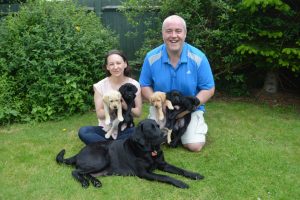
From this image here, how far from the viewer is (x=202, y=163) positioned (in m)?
5.07

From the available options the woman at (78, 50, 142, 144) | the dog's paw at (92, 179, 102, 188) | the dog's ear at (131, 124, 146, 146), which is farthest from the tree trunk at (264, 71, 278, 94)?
the dog's paw at (92, 179, 102, 188)

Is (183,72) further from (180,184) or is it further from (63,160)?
(63,160)

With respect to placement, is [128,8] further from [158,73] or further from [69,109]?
[158,73]

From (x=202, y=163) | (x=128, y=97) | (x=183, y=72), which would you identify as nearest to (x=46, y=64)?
(x=128, y=97)

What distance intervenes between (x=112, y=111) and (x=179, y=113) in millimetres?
936

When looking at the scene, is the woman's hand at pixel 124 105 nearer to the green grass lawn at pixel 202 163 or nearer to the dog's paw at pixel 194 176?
the green grass lawn at pixel 202 163

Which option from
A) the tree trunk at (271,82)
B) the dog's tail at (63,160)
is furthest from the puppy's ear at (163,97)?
the tree trunk at (271,82)

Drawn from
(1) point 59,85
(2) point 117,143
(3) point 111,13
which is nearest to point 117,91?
(2) point 117,143

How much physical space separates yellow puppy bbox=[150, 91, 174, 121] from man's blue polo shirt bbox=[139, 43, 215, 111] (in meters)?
0.42

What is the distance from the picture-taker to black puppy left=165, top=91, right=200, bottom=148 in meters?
5.31

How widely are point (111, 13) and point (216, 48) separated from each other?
290 centimetres

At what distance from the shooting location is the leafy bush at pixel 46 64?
7.15 meters

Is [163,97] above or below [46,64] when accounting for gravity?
above

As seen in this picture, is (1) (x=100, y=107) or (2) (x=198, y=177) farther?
(1) (x=100, y=107)
